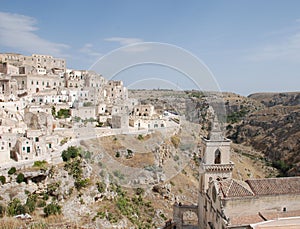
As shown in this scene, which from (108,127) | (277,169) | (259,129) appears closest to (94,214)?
(108,127)

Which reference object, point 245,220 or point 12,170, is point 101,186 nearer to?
point 12,170

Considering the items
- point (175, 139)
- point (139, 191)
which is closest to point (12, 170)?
point (139, 191)

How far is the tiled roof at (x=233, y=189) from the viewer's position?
12.2 m

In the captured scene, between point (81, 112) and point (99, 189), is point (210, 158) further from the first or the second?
point (81, 112)

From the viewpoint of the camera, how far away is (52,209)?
1606 cm

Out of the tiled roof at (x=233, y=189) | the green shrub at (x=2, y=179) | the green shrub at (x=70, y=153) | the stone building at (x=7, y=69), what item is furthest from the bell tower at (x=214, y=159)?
the stone building at (x=7, y=69)

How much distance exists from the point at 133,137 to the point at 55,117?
832 centimetres

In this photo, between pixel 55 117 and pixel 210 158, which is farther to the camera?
pixel 55 117

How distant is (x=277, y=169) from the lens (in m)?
45.1

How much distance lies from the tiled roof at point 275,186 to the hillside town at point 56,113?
10.8 meters

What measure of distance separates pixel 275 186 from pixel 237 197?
8.01ft

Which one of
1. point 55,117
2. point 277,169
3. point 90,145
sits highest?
point 55,117

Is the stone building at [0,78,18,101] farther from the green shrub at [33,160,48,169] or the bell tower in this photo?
the bell tower

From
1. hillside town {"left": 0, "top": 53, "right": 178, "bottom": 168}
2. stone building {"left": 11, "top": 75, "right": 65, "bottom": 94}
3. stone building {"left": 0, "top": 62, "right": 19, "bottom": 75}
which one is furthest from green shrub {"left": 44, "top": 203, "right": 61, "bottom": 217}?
stone building {"left": 0, "top": 62, "right": 19, "bottom": 75}
